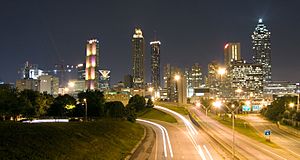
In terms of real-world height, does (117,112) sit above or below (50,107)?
below

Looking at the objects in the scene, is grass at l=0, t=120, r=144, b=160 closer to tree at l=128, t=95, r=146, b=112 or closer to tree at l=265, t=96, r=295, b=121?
tree at l=128, t=95, r=146, b=112

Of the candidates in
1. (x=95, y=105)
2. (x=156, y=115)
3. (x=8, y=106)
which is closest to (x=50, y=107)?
(x=95, y=105)

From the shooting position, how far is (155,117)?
11362 centimetres

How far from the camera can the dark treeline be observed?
210ft

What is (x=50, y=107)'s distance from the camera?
95125 mm

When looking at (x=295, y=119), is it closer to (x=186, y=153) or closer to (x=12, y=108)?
(x=186, y=153)

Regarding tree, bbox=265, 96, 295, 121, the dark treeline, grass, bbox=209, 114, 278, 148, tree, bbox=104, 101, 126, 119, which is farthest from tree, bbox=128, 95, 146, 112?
tree, bbox=265, 96, 295, 121

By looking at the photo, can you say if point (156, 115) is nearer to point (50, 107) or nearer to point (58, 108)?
point (58, 108)

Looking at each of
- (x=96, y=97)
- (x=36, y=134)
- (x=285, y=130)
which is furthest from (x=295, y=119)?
(x=36, y=134)

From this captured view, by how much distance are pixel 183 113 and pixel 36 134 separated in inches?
3611

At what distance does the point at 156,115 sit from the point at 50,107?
118 feet

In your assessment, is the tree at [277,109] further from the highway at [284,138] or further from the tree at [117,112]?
the tree at [117,112]

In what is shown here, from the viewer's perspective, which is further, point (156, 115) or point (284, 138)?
point (156, 115)

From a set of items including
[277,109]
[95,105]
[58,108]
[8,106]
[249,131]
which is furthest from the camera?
[277,109]
